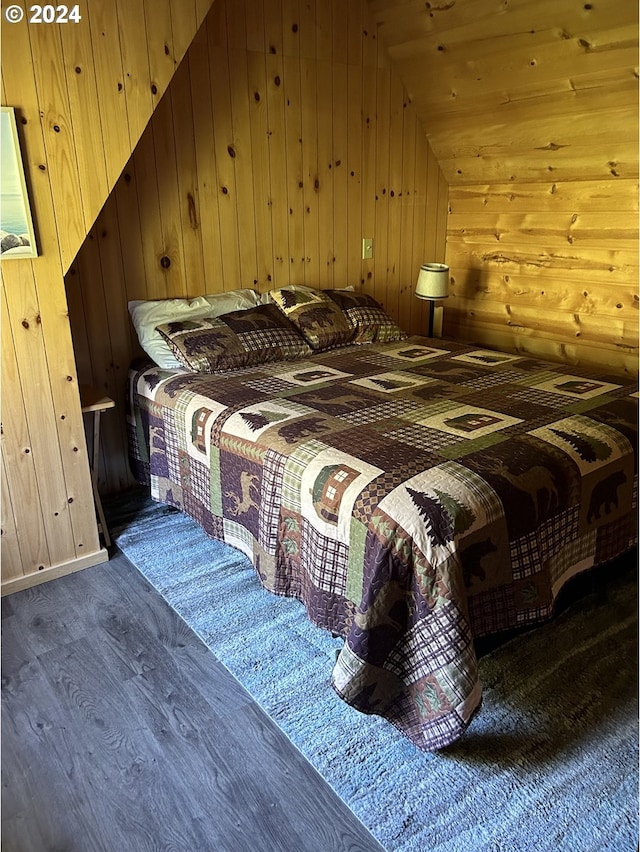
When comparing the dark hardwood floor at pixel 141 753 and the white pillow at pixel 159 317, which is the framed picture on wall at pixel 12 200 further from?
the dark hardwood floor at pixel 141 753

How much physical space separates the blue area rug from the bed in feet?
0.48

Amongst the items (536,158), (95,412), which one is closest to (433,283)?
(536,158)

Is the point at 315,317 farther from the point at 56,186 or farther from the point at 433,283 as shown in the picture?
the point at 56,186

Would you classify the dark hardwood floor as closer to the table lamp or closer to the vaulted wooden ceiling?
the table lamp

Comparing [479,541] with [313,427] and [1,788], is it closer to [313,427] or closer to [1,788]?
[313,427]

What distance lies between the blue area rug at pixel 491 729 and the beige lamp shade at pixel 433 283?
189 centimetres

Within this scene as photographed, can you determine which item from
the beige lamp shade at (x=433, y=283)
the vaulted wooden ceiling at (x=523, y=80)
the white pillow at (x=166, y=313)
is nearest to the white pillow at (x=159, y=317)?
the white pillow at (x=166, y=313)

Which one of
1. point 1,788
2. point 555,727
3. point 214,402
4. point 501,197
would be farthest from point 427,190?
point 1,788

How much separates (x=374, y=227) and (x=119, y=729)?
9.61ft

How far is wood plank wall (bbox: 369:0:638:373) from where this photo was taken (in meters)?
2.70

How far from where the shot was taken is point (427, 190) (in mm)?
3834

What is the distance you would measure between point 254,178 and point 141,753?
8.51 ft

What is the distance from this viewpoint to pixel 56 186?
7.00ft

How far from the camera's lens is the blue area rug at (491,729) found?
1.45 metres
